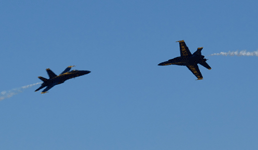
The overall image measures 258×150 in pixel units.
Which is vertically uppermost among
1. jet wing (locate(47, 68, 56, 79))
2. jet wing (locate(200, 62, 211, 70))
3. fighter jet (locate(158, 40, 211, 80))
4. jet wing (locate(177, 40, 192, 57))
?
jet wing (locate(47, 68, 56, 79))

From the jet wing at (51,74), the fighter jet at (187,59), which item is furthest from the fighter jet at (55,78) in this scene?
the fighter jet at (187,59)

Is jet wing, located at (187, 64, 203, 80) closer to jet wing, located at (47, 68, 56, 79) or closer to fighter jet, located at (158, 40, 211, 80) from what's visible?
fighter jet, located at (158, 40, 211, 80)

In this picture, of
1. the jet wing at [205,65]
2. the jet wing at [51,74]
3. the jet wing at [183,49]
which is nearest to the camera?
the jet wing at [183,49]

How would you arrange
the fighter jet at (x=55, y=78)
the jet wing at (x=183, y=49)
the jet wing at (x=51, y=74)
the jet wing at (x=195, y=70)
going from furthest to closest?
the jet wing at (x=51, y=74), the fighter jet at (x=55, y=78), the jet wing at (x=195, y=70), the jet wing at (x=183, y=49)

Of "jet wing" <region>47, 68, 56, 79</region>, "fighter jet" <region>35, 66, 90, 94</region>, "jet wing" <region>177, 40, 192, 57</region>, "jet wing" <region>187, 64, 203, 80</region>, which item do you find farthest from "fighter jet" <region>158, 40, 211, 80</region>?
"jet wing" <region>47, 68, 56, 79</region>

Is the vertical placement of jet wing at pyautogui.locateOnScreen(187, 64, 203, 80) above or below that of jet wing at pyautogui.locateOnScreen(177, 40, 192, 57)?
below

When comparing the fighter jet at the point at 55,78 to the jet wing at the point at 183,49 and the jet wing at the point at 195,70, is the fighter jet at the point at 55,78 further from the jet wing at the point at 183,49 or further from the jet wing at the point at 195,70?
the jet wing at the point at 195,70

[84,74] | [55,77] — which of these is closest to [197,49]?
[84,74]

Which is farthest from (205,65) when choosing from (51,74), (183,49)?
(51,74)

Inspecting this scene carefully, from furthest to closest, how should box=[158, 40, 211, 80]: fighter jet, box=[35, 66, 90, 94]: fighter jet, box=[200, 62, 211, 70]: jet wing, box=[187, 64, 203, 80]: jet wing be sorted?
1. box=[35, 66, 90, 94]: fighter jet
2. box=[187, 64, 203, 80]: jet wing
3. box=[200, 62, 211, 70]: jet wing
4. box=[158, 40, 211, 80]: fighter jet

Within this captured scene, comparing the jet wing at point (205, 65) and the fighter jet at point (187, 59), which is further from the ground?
the fighter jet at point (187, 59)

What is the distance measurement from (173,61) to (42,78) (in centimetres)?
4267

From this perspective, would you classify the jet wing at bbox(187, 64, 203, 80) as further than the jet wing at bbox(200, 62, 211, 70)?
Yes

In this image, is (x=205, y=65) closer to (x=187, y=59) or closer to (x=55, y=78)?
(x=187, y=59)
